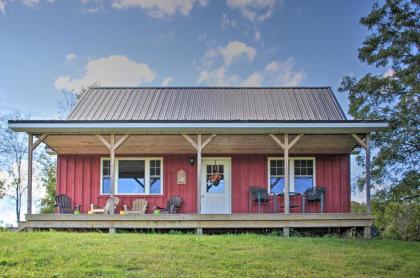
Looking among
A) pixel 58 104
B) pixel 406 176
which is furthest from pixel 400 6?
pixel 58 104

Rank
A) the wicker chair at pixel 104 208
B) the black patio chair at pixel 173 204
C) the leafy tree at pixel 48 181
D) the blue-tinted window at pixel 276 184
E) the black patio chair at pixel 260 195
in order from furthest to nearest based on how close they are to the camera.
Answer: the leafy tree at pixel 48 181 < the blue-tinted window at pixel 276 184 < the black patio chair at pixel 173 204 < the black patio chair at pixel 260 195 < the wicker chair at pixel 104 208

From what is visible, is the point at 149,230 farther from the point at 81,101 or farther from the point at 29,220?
the point at 81,101

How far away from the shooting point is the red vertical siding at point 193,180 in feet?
51.6

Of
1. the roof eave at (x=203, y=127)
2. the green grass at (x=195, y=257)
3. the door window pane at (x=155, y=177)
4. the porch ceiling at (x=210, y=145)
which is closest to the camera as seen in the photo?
the green grass at (x=195, y=257)

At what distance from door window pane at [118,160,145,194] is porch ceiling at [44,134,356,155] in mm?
346

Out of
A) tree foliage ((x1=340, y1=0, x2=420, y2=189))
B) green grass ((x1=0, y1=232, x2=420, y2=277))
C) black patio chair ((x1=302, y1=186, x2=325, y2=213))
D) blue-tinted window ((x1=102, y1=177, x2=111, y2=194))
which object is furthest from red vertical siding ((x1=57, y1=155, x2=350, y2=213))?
green grass ((x1=0, y1=232, x2=420, y2=277))

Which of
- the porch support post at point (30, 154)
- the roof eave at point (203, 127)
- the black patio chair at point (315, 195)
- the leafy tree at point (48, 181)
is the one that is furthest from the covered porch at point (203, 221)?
the leafy tree at point (48, 181)

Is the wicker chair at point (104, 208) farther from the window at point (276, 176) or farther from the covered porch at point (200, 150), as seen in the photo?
the window at point (276, 176)

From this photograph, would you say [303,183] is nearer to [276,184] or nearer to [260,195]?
[276,184]

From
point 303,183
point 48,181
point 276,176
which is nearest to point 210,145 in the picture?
point 276,176

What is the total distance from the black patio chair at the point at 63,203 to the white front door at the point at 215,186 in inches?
151

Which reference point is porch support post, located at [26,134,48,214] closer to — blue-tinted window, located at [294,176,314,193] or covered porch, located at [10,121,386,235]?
covered porch, located at [10,121,386,235]

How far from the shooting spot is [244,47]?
20.3 meters

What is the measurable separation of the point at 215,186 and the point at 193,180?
2.20ft
